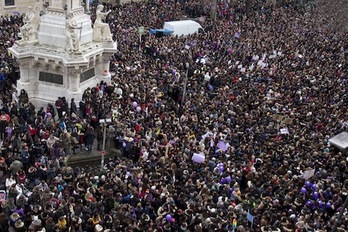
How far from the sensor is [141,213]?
16438 mm

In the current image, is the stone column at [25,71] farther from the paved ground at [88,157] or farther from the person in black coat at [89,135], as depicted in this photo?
the person in black coat at [89,135]

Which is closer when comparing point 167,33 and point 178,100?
point 178,100

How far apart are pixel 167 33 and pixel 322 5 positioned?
21.8 meters

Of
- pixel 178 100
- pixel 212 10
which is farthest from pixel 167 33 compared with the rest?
pixel 178 100

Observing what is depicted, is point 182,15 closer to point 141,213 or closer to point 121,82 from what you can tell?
point 121,82

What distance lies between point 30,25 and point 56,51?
1.78m

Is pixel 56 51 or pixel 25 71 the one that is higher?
pixel 56 51

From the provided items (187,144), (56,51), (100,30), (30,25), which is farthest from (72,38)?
(187,144)

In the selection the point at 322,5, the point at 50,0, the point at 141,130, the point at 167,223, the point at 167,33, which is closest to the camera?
the point at 167,223

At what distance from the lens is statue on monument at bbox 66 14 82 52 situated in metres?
23.0

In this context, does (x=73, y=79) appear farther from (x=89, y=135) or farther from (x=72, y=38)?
(x=89, y=135)

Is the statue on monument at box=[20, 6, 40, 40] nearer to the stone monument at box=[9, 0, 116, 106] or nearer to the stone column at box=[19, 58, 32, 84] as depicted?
the stone monument at box=[9, 0, 116, 106]

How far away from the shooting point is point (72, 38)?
76.0 feet

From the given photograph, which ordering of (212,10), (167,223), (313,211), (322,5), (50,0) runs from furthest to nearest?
(322,5) → (212,10) → (50,0) → (313,211) → (167,223)
